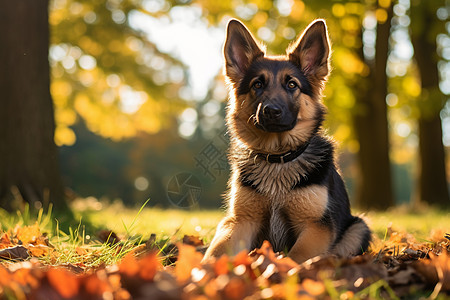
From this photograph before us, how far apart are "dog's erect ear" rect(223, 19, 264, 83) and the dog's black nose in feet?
2.66

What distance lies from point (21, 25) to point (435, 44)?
13000 mm

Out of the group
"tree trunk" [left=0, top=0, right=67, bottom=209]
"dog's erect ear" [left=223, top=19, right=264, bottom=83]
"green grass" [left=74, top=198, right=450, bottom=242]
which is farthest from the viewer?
"tree trunk" [left=0, top=0, right=67, bottom=209]

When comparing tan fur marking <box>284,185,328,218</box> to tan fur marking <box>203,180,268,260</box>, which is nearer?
tan fur marking <box>284,185,328,218</box>

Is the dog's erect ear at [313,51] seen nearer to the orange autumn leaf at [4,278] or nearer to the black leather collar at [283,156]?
the black leather collar at [283,156]

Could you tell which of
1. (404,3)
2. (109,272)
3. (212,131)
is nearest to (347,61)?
(404,3)

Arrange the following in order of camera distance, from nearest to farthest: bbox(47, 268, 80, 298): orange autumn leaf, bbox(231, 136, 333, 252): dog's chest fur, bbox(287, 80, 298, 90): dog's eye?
bbox(47, 268, 80, 298): orange autumn leaf, bbox(231, 136, 333, 252): dog's chest fur, bbox(287, 80, 298, 90): dog's eye

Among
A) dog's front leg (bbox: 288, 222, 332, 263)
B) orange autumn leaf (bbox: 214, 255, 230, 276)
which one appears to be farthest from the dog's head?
orange autumn leaf (bbox: 214, 255, 230, 276)

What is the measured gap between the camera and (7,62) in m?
7.32

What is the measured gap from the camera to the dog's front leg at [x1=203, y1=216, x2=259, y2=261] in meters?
3.50

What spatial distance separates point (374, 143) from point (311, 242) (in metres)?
11.5

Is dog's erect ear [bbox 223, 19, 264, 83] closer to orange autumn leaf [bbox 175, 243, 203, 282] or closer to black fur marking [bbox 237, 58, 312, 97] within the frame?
black fur marking [bbox 237, 58, 312, 97]

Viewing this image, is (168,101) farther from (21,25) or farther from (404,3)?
(21,25)

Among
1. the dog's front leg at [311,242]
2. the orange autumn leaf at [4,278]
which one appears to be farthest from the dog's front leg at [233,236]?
the orange autumn leaf at [4,278]

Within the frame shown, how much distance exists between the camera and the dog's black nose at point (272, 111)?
375 centimetres
